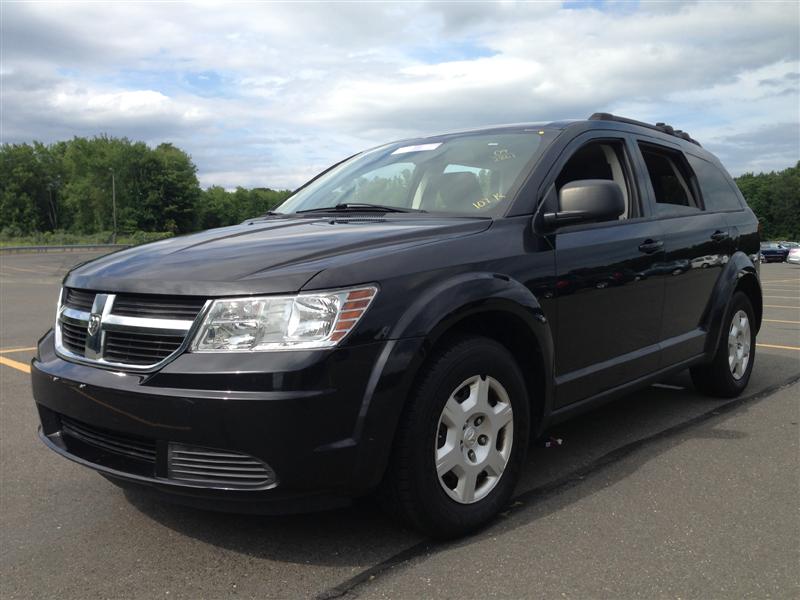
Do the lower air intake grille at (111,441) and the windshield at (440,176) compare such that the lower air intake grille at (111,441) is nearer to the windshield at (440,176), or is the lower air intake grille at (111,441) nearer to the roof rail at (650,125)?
the windshield at (440,176)

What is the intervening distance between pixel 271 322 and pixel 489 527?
127 centimetres

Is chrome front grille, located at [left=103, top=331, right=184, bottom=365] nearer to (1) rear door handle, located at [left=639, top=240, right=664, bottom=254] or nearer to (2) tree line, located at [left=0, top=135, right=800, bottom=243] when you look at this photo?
(1) rear door handle, located at [left=639, top=240, right=664, bottom=254]

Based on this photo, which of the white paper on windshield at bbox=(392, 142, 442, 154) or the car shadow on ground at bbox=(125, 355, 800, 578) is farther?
the white paper on windshield at bbox=(392, 142, 442, 154)

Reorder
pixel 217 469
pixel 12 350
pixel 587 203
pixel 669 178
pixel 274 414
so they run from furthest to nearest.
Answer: pixel 12 350
pixel 669 178
pixel 587 203
pixel 217 469
pixel 274 414

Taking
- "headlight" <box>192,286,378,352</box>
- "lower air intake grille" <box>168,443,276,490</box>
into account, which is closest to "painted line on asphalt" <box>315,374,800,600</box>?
"lower air intake grille" <box>168,443,276,490</box>

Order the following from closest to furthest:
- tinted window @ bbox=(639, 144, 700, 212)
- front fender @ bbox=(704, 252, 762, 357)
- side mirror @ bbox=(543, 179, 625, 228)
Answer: side mirror @ bbox=(543, 179, 625, 228) → tinted window @ bbox=(639, 144, 700, 212) → front fender @ bbox=(704, 252, 762, 357)

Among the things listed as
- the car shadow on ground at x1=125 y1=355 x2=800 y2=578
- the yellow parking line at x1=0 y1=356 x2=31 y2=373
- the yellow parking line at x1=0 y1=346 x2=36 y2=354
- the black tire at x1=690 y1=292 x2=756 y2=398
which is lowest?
the yellow parking line at x1=0 y1=346 x2=36 y2=354

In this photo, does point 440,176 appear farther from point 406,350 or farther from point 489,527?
point 489,527

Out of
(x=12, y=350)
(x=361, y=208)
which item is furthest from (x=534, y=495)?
(x=12, y=350)

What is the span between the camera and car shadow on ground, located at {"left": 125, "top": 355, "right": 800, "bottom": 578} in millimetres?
2691

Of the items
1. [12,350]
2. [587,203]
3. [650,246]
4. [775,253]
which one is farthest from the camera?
[775,253]

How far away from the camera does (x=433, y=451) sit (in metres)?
2.61

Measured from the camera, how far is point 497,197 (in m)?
3.28

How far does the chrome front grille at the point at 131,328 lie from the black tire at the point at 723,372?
146 inches
